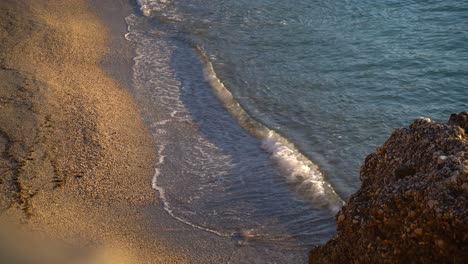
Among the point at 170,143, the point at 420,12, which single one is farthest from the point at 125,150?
Answer: the point at 420,12

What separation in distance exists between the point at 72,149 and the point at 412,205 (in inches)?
243

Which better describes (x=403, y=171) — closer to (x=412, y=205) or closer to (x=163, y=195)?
(x=412, y=205)

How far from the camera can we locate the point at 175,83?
1358cm

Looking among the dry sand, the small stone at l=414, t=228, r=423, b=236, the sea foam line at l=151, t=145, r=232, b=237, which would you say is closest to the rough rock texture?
the small stone at l=414, t=228, r=423, b=236

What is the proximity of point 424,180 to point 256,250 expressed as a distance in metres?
2.96

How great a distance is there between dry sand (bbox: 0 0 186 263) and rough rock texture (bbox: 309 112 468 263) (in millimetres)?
2758

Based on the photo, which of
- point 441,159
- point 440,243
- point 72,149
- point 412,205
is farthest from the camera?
point 72,149

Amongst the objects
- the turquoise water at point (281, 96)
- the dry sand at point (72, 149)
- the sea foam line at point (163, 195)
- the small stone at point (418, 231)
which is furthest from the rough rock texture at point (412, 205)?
the dry sand at point (72, 149)

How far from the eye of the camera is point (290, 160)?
10297 mm

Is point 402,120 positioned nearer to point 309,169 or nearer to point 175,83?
point 309,169

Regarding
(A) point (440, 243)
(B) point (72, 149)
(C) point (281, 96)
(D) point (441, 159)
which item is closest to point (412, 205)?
(A) point (440, 243)

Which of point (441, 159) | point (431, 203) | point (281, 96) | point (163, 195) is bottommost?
point (281, 96)

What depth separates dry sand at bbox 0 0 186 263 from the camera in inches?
325

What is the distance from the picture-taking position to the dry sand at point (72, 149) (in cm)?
825
